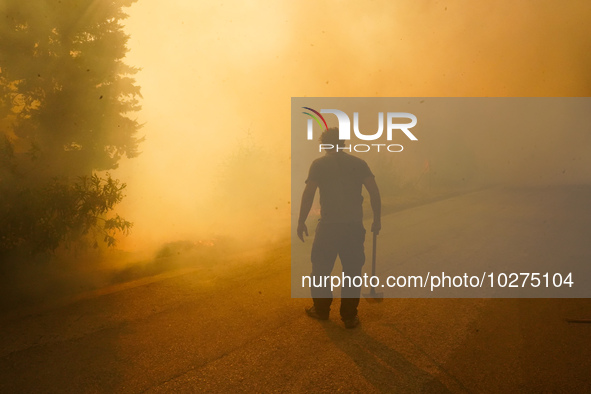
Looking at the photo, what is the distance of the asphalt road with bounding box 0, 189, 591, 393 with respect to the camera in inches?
124

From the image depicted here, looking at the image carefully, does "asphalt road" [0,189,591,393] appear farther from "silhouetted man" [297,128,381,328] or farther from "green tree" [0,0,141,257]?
"green tree" [0,0,141,257]

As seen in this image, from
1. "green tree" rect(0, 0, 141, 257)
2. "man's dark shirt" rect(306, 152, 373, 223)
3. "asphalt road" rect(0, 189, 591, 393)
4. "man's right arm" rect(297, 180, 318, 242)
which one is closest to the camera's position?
"asphalt road" rect(0, 189, 591, 393)

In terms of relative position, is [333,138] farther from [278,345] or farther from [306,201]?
[278,345]

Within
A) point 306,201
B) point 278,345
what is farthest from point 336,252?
point 278,345

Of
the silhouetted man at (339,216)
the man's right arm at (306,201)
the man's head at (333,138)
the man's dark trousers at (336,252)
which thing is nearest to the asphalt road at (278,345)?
the man's dark trousers at (336,252)

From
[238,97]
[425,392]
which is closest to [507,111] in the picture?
[238,97]

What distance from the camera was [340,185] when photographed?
14.0ft

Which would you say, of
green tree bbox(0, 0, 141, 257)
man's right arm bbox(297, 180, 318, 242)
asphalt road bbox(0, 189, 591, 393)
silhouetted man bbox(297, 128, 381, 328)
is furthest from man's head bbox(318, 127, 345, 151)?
green tree bbox(0, 0, 141, 257)

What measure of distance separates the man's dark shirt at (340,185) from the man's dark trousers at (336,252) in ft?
0.31

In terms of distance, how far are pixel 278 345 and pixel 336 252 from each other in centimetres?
117

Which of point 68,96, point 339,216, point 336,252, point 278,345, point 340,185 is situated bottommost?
point 278,345

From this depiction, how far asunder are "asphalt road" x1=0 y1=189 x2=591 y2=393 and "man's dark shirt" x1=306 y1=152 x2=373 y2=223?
1223mm

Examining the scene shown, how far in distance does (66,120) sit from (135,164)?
5396 mm

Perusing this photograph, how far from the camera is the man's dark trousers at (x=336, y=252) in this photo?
14.0ft
